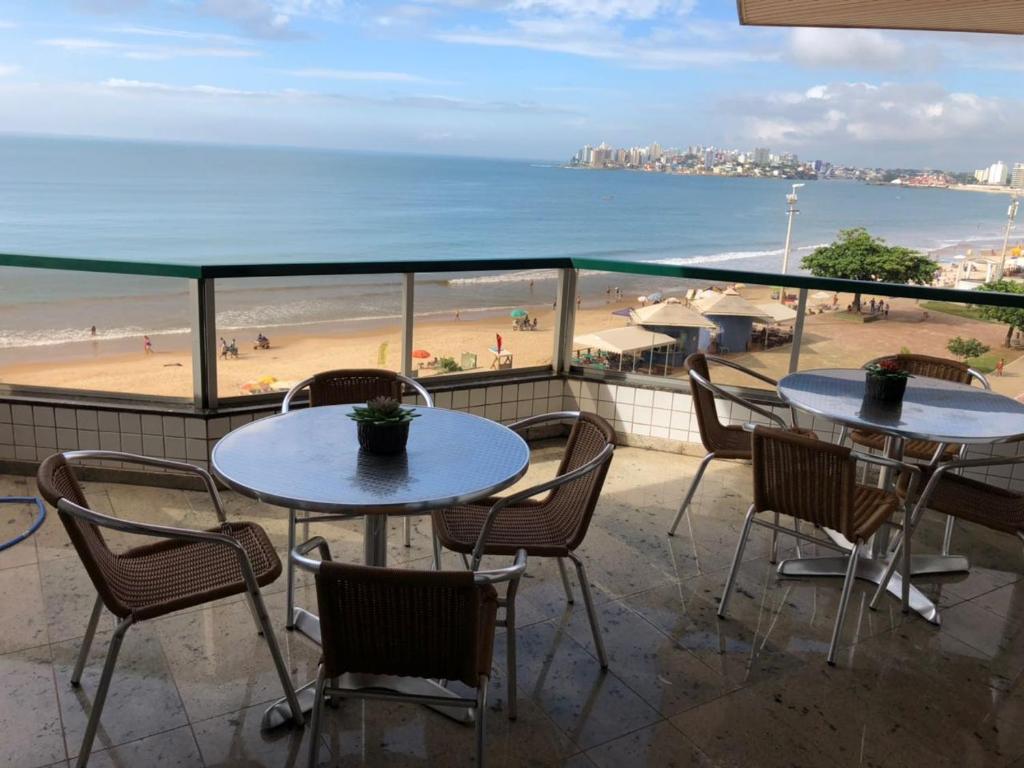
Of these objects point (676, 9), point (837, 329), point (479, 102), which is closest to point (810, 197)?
point (676, 9)

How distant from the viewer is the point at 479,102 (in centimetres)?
6725

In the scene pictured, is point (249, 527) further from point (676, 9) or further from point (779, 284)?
point (676, 9)

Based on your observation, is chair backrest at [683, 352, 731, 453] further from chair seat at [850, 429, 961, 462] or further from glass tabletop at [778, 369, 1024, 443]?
chair seat at [850, 429, 961, 462]

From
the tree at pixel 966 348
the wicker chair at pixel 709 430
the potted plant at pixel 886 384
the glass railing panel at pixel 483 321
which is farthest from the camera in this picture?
the glass railing panel at pixel 483 321

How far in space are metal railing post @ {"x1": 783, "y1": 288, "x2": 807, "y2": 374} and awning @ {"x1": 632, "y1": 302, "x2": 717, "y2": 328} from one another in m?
0.45

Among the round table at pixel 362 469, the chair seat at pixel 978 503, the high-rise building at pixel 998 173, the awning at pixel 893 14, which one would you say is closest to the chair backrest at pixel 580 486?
the round table at pixel 362 469

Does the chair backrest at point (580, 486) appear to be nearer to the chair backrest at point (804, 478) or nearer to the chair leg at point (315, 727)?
the chair backrest at point (804, 478)

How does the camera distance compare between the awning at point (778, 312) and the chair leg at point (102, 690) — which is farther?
the awning at point (778, 312)

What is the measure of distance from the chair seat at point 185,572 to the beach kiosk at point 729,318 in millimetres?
2981

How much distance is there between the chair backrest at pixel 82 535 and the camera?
6.42ft

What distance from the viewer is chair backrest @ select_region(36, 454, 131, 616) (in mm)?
1958

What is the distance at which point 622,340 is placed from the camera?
4.95m

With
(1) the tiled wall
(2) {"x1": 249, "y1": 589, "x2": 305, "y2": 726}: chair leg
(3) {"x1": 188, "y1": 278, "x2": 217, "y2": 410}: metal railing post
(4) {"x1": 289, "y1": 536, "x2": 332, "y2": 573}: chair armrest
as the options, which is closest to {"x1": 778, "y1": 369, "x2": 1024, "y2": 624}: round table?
(1) the tiled wall

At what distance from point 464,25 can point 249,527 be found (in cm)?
6997
